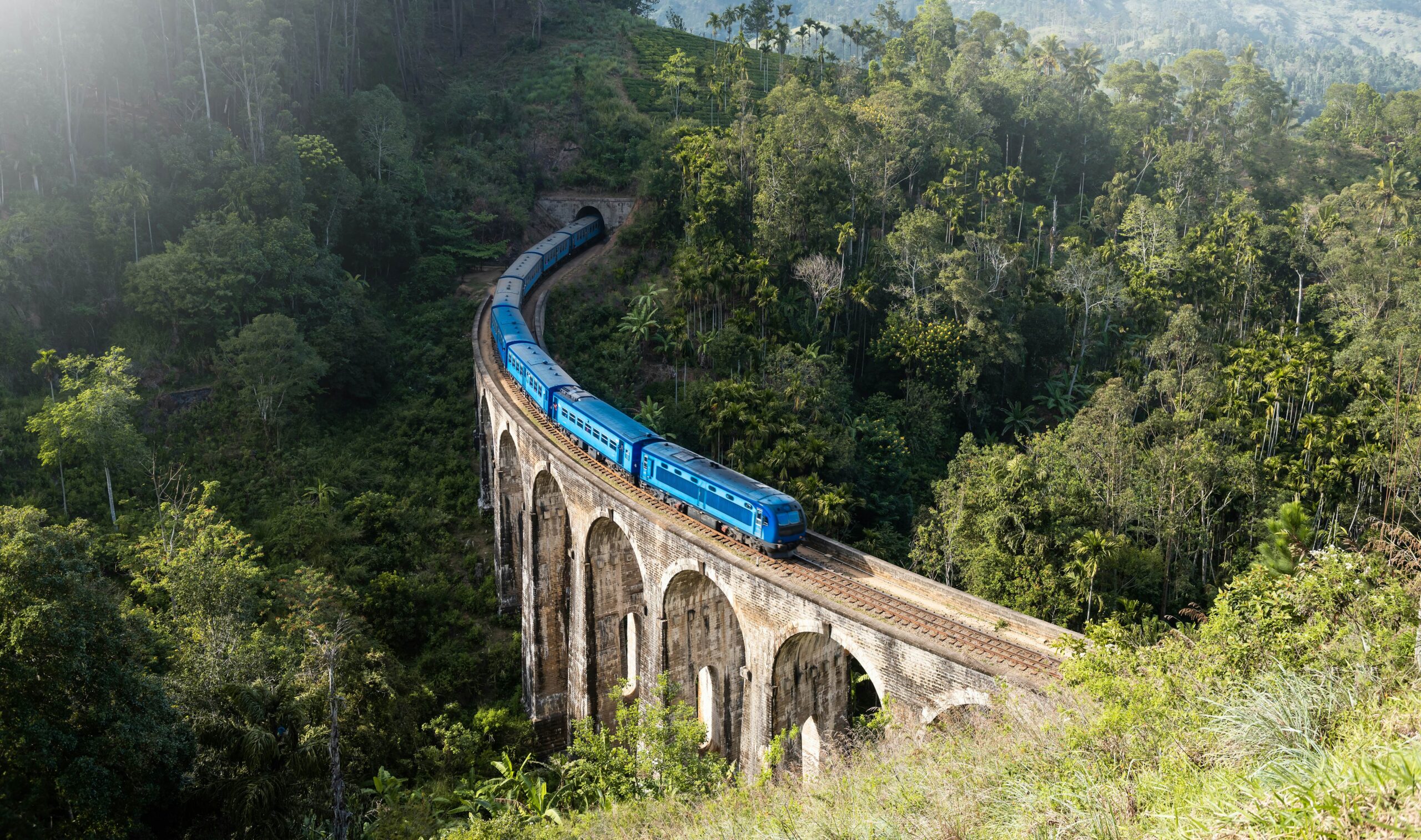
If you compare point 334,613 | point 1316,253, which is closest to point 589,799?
point 334,613

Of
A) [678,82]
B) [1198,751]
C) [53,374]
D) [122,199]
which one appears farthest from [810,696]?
[678,82]

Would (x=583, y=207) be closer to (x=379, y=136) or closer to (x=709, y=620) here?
(x=379, y=136)

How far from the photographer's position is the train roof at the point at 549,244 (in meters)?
61.0

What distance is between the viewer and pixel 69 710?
18.3 meters

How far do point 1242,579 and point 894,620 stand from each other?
27.7 ft

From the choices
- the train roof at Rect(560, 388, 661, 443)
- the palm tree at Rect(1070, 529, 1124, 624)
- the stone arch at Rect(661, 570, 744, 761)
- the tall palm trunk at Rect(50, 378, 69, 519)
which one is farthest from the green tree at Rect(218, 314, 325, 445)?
the palm tree at Rect(1070, 529, 1124, 624)

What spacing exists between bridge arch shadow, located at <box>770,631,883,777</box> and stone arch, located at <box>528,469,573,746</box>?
12969mm

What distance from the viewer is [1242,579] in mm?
16406

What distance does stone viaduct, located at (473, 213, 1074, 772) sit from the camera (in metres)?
21.7

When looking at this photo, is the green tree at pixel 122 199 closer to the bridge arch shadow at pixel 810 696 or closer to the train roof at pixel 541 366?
the train roof at pixel 541 366

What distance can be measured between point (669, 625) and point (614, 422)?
763cm

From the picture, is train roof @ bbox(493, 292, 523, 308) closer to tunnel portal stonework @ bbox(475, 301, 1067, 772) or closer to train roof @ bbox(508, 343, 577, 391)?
tunnel portal stonework @ bbox(475, 301, 1067, 772)

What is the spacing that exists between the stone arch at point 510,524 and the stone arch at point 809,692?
56.9 feet

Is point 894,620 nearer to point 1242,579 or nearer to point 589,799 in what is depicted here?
point 1242,579
